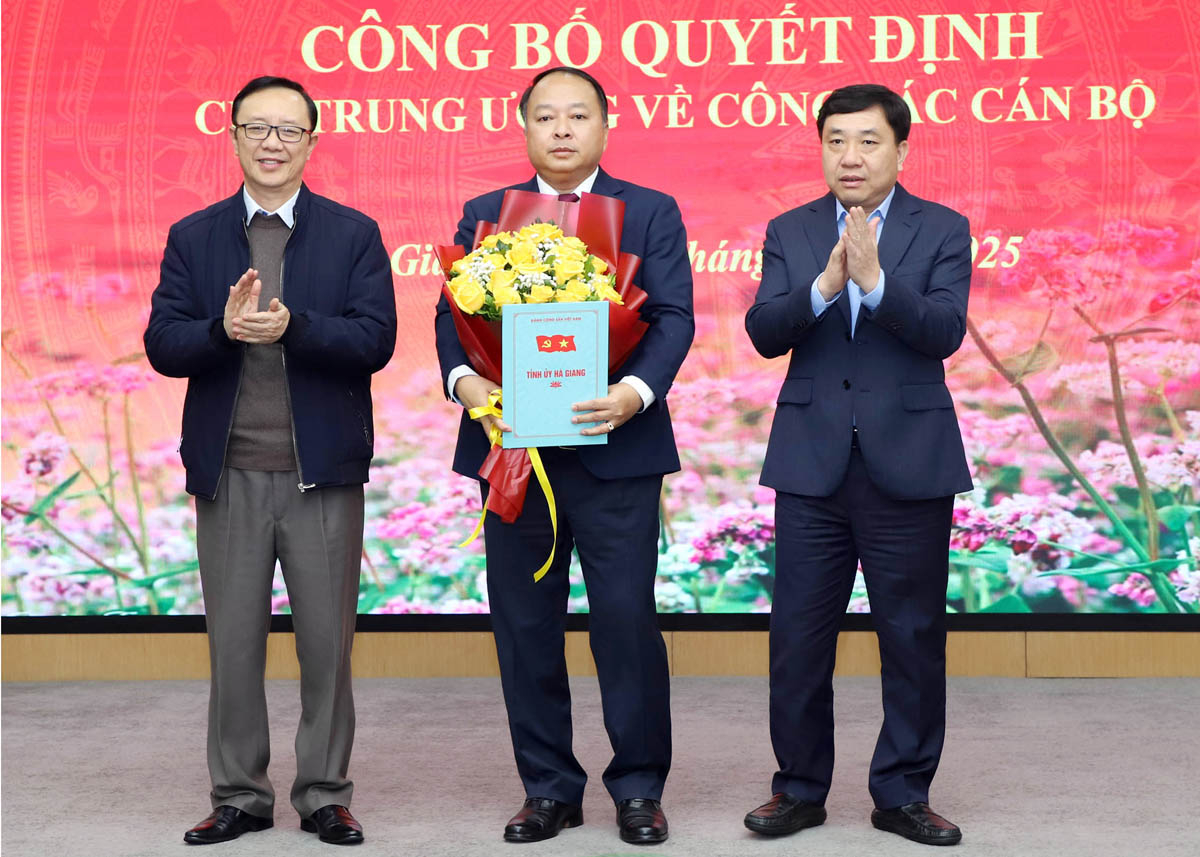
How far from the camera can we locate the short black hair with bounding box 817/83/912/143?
281 centimetres

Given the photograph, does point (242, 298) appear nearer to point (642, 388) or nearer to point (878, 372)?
point (642, 388)

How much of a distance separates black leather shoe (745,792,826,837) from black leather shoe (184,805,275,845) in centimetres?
103

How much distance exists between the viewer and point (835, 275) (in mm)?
2736

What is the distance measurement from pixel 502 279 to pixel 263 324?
48 centimetres

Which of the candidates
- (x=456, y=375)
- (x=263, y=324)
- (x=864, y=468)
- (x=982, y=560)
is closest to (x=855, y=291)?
(x=864, y=468)

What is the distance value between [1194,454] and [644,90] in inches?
82.1

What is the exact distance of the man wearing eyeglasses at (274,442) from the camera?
289 cm

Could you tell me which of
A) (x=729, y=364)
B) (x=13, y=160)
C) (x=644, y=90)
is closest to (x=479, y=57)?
(x=644, y=90)

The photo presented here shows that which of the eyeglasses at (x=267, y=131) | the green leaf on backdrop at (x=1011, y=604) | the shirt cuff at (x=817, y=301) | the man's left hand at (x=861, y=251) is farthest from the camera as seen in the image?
the green leaf on backdrop at (x=1011, y=604)

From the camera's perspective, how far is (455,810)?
3.11 meters

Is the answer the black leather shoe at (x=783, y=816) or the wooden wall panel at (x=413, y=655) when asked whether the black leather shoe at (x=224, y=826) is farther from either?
the wooden wall panel at (x=413, y=655)

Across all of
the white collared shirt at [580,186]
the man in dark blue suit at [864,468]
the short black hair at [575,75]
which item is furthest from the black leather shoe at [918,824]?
the short black hair at [575,75]

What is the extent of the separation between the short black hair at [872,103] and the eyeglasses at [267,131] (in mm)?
1101

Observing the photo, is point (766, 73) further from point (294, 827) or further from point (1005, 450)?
point (294, 827)
